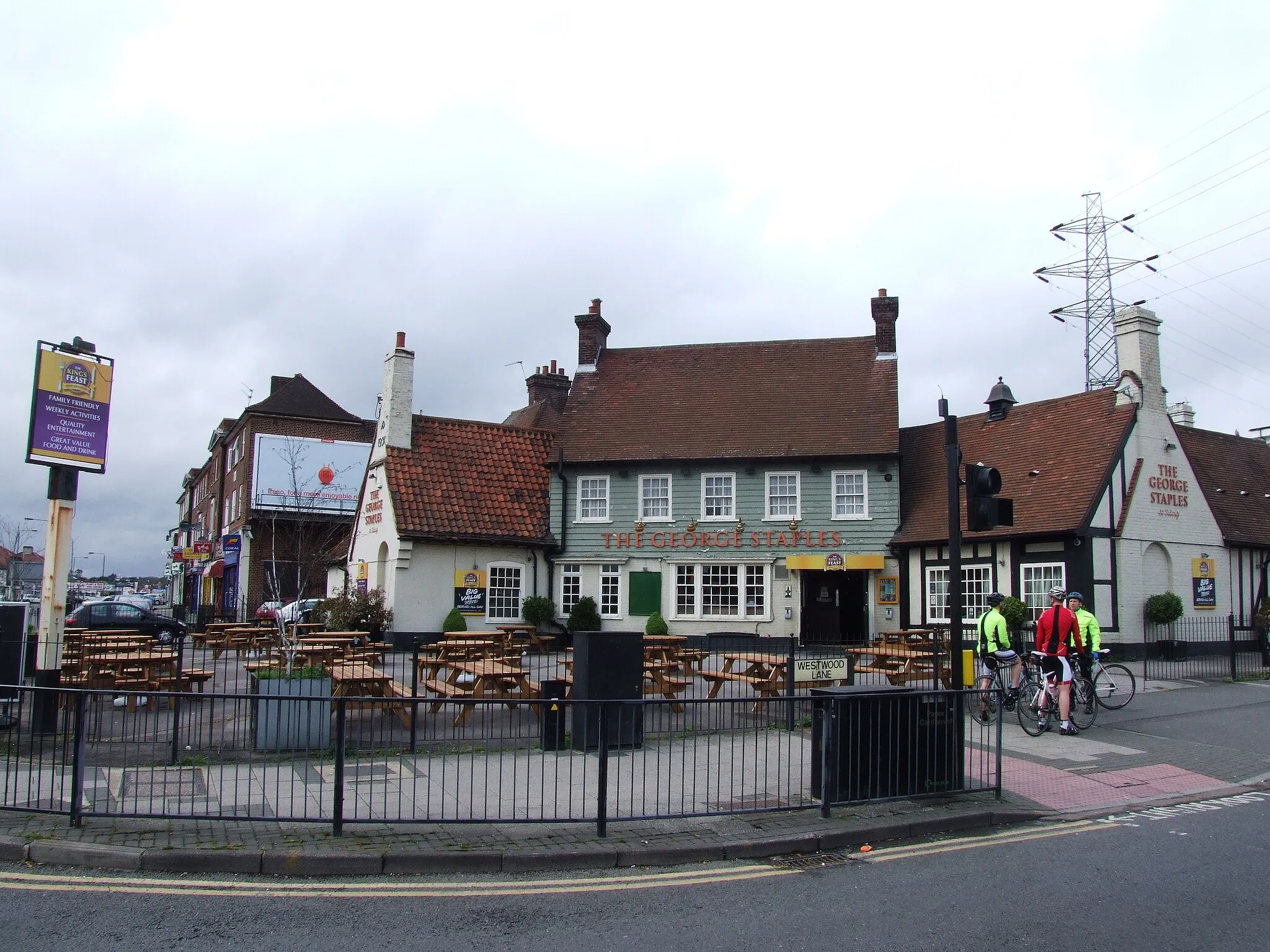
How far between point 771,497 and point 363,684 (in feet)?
57.0

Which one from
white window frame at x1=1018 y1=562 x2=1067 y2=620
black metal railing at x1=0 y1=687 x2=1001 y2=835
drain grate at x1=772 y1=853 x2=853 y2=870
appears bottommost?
drain grate at x1=772 y1=853 x2=853 y2=870

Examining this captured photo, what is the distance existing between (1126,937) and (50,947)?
597 centimetres

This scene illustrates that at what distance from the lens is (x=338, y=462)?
48.2m

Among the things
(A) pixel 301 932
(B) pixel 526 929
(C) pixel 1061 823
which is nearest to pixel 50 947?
(A) pixel 301 932

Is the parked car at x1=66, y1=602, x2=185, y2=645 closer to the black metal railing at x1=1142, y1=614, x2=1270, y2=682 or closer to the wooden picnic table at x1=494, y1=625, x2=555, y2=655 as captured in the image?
the wooden picnic table at x1=494, y1=625, x2=555, y2=655

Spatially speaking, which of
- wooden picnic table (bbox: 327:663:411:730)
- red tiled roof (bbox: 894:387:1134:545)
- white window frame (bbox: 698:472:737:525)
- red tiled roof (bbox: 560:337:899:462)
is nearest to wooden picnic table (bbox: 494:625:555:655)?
red tiled roof (bbox: 560:337:899:462)

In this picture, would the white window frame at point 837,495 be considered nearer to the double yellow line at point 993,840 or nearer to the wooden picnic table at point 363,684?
the wooden picnic table at point 363,684

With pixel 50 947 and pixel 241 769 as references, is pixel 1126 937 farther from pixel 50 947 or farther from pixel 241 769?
pixel 241 769

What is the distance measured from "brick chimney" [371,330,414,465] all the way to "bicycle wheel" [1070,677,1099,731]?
19724 mm

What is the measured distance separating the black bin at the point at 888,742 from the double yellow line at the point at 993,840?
72 cm

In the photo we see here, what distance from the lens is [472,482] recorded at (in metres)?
28.9

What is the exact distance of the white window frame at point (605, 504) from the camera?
29.3m

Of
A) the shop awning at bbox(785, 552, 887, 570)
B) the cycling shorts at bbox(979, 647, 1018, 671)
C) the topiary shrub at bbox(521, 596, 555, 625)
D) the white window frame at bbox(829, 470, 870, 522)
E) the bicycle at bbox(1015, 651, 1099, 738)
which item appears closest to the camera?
the bicycle at bbox(1015, 651, 1099, 738)

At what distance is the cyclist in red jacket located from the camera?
41.0 ft
